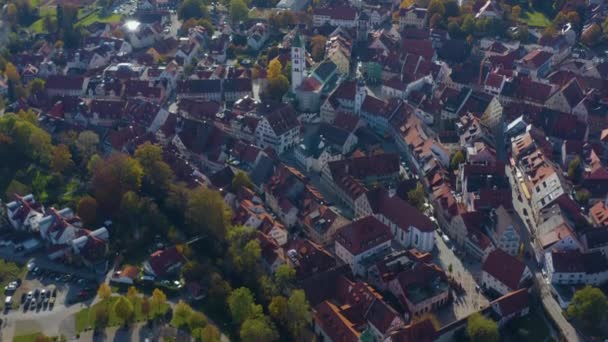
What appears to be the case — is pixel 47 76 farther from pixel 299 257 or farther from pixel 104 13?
pixel 299 257

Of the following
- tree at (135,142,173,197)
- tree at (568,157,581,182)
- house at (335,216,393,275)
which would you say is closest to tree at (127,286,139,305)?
tree at (135,142,173,197)

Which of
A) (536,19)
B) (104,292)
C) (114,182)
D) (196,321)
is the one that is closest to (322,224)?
(196,321)

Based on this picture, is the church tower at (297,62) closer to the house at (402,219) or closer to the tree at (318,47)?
the tree at (318,47)

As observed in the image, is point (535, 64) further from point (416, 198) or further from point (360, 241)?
point (360, 241)

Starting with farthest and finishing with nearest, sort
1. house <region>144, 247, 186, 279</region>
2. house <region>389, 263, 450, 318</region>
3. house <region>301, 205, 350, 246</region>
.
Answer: house <region>301, 205, 350, 246</region>, house <region>144, 247, 186, 279</region>, house <region>389, 263, 450, 318</region>

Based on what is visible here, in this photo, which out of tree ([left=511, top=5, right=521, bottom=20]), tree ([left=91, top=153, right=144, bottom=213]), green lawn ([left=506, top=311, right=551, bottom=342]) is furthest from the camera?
tree ([left=511, top=5, right=521, bottom=20])

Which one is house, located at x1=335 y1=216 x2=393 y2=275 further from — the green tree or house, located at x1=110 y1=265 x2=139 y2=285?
house, located at x1=110 y1=265 x2=139 y2=285

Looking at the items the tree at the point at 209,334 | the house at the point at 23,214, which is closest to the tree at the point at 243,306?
the tree at the point at 209,334
